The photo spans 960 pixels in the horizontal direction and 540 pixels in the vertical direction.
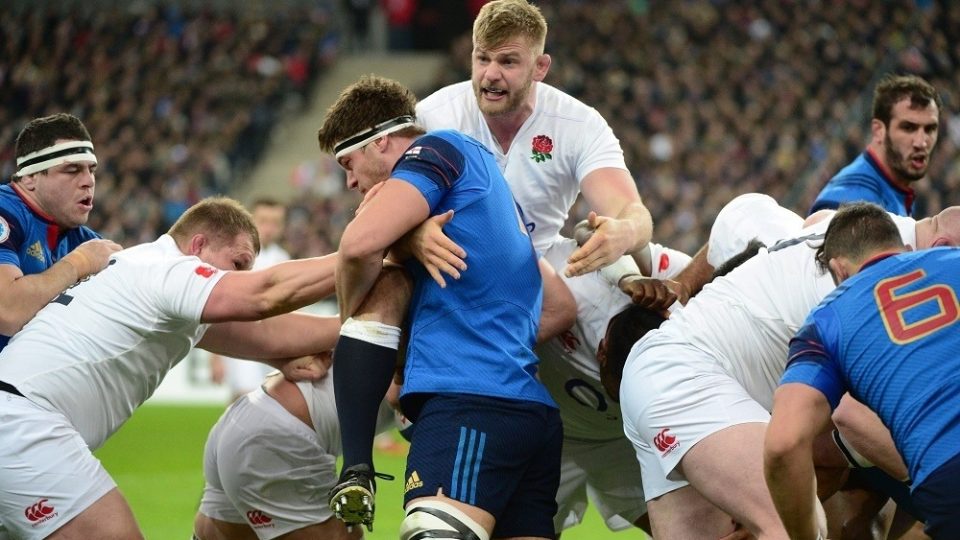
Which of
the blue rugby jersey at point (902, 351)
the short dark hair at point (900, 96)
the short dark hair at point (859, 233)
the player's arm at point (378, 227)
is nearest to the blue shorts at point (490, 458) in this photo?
the player's arm at point (378, 227)

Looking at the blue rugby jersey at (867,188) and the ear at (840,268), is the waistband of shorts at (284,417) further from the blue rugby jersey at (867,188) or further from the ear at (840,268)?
the blue rugby jersey at (867,188)

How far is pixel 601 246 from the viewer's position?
5.63 m

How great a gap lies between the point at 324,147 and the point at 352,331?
88 centimetres

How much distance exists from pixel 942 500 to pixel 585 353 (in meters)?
2.39

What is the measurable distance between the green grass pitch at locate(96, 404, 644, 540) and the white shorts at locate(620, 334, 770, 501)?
180 inches

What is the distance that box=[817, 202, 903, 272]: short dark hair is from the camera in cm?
466

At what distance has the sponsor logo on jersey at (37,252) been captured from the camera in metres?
6.50

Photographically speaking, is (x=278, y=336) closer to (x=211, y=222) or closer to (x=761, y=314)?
(x=211, y=222)

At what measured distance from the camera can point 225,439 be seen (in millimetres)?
6379

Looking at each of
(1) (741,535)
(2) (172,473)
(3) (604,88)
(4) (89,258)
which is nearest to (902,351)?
(1) (741,535)

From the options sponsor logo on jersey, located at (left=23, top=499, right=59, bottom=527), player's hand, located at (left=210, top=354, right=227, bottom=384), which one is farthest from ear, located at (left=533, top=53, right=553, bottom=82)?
player's hand, located at (left=210, top=354, right=227, bottom=384)

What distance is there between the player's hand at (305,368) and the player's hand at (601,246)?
1459 mm

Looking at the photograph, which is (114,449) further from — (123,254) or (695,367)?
(695,367)

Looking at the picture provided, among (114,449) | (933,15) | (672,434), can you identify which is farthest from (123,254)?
(933,15)
